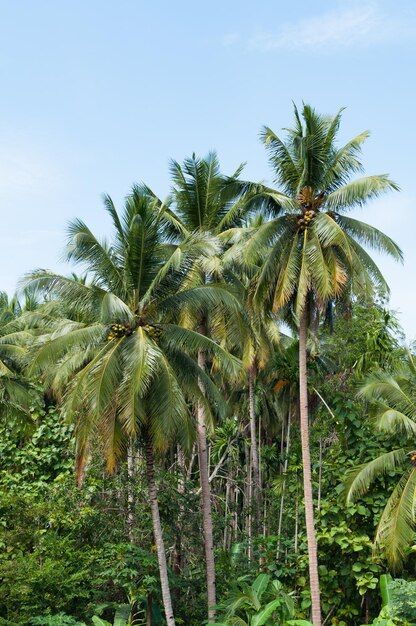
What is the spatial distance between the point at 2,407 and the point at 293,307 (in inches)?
331

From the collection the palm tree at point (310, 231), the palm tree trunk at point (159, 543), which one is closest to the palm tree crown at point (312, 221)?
the palm tree at point (310, 231)

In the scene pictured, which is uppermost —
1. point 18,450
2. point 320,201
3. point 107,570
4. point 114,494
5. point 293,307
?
point 320,201

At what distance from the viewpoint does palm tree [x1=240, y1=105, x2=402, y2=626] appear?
1798 centimetres

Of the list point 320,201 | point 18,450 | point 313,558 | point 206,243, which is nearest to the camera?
point 206,243

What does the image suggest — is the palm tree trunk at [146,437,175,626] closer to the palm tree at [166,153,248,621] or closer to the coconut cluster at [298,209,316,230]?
the palm tree at [166,153,248,621]

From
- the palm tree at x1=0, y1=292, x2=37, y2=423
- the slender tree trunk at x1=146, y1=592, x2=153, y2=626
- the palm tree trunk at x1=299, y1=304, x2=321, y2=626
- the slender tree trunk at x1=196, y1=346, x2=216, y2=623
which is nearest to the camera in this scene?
the palm tree trunk at x1=299, y1=304, x2=321, y2=626

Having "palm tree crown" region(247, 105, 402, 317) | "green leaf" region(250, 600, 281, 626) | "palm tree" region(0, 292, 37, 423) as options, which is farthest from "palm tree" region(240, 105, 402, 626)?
"palm tree" region(0, 292, 37, 423)

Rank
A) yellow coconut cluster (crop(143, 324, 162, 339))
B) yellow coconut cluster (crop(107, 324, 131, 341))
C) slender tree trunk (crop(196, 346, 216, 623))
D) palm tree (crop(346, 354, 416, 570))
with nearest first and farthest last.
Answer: yellow coconut cluster (crop(107, 324, 131, 341)) < yellow coconut cluster (crop(143, 324, 162, 339)) < palm tree (crop(346, 354, 416, 570)) < slender tree trunk (crop(196, 346, 216, 623))

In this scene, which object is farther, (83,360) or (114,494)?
(114,494)

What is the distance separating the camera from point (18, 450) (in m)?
25.9

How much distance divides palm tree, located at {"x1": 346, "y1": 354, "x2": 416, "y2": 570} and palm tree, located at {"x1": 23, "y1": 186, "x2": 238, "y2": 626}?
12.7 feet

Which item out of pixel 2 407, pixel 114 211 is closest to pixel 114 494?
pixel 2 407

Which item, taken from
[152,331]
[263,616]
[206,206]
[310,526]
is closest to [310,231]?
[206,206]

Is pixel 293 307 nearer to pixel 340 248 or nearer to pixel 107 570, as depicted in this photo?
pixel 340 248
